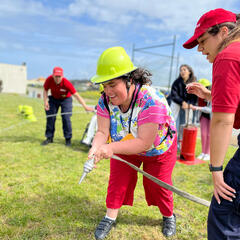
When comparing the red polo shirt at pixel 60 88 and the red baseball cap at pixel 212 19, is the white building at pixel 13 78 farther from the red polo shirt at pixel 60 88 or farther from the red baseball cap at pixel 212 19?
the red baseball cap at pixel 212 19

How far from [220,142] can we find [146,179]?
1.44 metres

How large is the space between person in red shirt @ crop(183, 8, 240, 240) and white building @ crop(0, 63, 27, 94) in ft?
172

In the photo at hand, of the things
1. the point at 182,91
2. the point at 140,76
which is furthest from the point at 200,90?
the point at 182,91

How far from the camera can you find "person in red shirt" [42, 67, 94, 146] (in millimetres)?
6086

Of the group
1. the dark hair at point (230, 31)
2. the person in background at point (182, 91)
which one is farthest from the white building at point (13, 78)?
the dark hair at point (230, 31)

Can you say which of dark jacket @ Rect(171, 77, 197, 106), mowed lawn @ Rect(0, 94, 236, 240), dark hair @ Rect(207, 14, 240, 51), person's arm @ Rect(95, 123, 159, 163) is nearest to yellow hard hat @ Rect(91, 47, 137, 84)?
person's arm @ Rect(95, 123, 159, 163)

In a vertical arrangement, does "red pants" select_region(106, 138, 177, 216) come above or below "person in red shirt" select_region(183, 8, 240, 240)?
below

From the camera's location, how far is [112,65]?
1957 mm

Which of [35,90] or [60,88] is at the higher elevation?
[60,88]

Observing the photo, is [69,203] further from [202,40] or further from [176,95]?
[176,95]

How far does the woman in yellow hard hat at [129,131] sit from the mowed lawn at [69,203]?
241 millimetres

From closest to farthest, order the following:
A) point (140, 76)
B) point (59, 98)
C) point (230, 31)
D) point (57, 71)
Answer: point (230, 31) < point (140, 76) < point (57, 71) < point (59, 98)

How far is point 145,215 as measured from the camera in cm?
318

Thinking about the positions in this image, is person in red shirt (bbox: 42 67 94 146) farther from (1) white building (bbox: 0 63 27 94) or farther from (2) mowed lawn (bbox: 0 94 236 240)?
(1) white building (bbox: 0 63 27 94)
